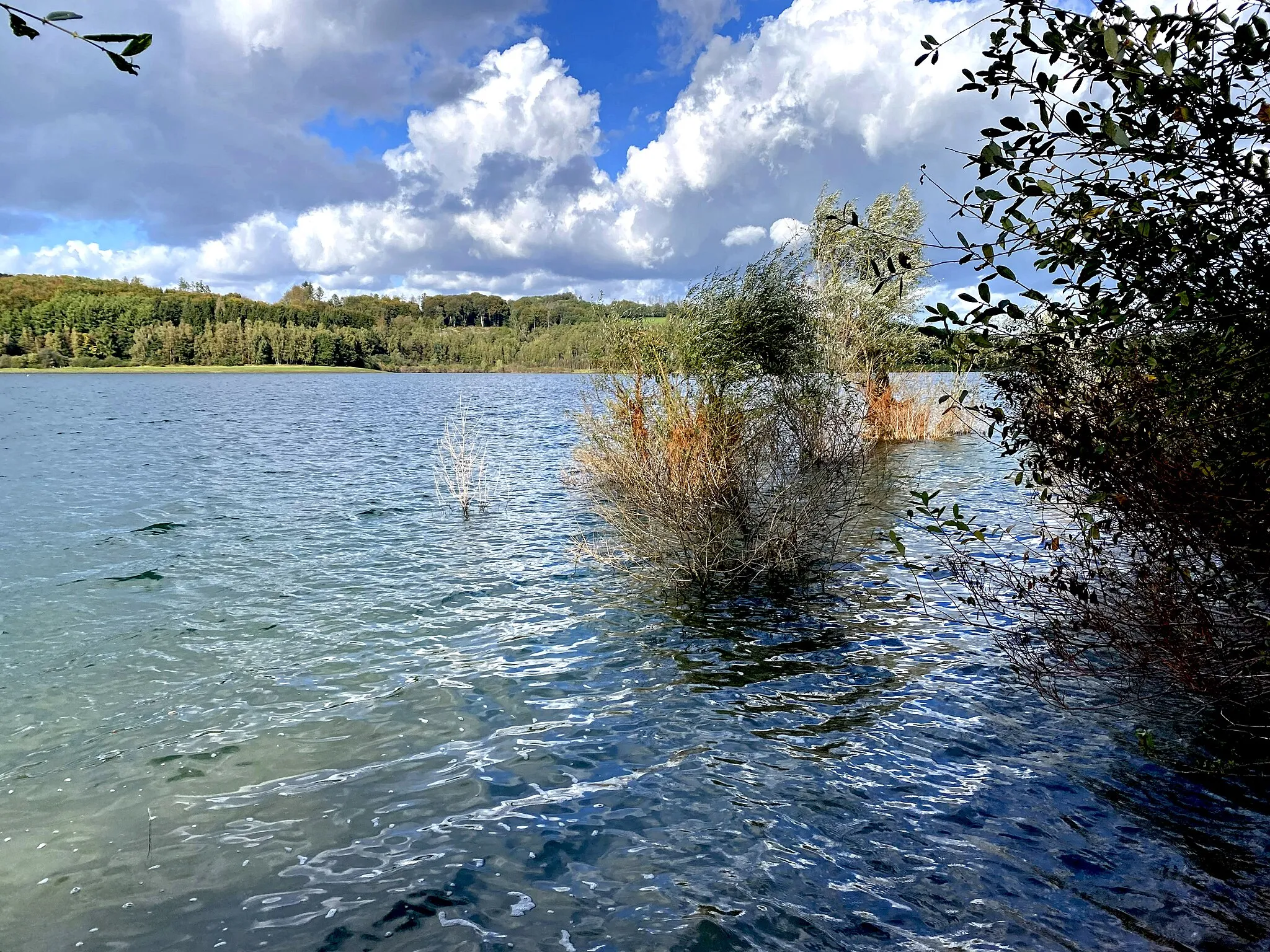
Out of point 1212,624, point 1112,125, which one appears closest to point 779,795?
point 1212,624

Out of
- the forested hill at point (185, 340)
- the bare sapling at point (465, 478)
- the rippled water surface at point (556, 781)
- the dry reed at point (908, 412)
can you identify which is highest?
the forested hill at point (185, 340)

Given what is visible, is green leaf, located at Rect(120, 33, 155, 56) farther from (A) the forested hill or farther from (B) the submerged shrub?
(A) the forested hill

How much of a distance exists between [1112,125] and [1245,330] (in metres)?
1.70

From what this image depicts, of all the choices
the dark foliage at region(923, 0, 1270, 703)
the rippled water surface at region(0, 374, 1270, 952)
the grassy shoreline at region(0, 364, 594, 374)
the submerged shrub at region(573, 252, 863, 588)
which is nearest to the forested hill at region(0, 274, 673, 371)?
the grassy shoreline at region(0, 364, 594, 374)

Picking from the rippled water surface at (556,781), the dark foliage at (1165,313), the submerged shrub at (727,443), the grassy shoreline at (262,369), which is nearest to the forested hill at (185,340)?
the grassy shoreline at (262,369)

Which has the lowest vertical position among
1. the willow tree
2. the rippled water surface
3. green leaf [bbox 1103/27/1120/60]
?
the rippled water surface

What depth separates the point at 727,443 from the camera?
1518 cm

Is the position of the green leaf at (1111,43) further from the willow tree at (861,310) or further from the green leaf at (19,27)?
the willow tree at (861,310)

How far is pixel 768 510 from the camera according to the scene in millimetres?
14000

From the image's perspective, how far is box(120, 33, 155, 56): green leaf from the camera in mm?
2264

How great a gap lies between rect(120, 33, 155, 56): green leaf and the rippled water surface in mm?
5313

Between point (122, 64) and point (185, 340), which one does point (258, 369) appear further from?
point (122, 64)

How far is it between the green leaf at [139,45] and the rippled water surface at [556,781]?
531 centimetres

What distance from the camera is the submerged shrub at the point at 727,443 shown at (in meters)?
13.8
